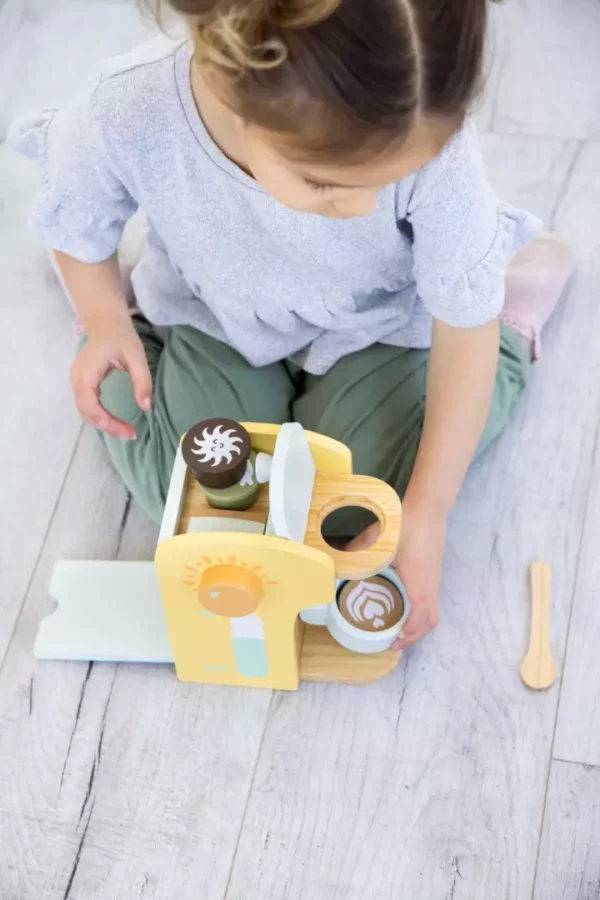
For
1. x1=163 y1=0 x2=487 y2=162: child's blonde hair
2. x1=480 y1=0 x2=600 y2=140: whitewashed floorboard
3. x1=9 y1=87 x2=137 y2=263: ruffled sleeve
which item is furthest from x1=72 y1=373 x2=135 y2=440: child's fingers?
x1=480 y1=0 x2=600 y2=140: whitewashed floorboard

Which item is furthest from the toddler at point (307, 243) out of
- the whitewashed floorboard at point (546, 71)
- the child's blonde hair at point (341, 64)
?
the whitewashed floorboard at point (546, 71)

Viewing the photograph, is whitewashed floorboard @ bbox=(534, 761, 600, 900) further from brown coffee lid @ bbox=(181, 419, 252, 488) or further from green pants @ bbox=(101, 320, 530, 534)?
brown coffee lid @ bbox=(181, 419, 252, 488)

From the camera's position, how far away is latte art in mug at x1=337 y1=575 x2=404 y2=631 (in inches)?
31.2

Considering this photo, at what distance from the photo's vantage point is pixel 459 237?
669 millimetres

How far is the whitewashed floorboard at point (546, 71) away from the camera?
1.16m

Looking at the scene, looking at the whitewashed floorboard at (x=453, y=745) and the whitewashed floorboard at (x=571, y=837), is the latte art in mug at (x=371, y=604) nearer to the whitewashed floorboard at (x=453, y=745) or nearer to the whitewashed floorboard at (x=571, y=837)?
the whitewashed floorboard at (x=453, y=745)

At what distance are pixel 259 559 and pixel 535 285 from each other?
0.50 meters

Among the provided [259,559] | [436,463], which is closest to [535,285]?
[436,463]

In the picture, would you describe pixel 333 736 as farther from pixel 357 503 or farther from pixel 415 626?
pixel 357 503

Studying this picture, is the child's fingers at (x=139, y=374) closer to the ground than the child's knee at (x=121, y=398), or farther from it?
farther from it

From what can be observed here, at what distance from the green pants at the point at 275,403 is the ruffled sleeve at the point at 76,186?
0.45 feet

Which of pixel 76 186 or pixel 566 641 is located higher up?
pixel 76 186

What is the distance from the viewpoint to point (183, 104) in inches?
25.8

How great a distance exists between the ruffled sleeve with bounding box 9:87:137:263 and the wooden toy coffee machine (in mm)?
214
